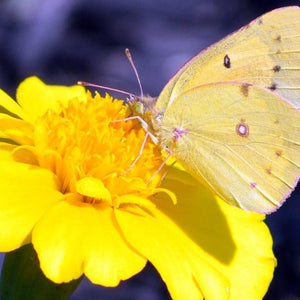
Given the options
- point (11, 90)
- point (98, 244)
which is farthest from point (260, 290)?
point (11, 90)

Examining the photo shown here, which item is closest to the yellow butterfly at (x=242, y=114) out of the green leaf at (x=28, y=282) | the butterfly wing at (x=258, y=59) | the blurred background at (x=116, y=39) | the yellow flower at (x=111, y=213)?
the butterfly wing at (x=258, y=59)

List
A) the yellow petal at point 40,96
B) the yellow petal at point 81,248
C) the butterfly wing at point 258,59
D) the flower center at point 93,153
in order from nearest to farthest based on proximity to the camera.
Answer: the yellow petal at point 81,248
the flower center at point 93,153
the butterfly wing at point 258,59
the yellow petal at point 40,96

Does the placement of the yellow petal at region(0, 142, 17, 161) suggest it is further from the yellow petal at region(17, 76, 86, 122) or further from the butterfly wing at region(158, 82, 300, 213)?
the butterfly wing at region(158, 82, 300, 213)

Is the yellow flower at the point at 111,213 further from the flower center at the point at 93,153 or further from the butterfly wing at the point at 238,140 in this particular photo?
the butterfly wing at the point at 238,140

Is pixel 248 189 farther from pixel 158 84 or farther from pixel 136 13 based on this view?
pixel 136 13

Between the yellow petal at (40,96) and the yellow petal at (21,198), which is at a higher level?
the yellow petal at (21,198)

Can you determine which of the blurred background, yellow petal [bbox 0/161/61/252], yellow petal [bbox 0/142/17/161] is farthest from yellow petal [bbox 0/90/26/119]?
the blurred background

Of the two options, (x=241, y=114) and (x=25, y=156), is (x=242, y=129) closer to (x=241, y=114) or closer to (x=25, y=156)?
(x=241, y=114)
